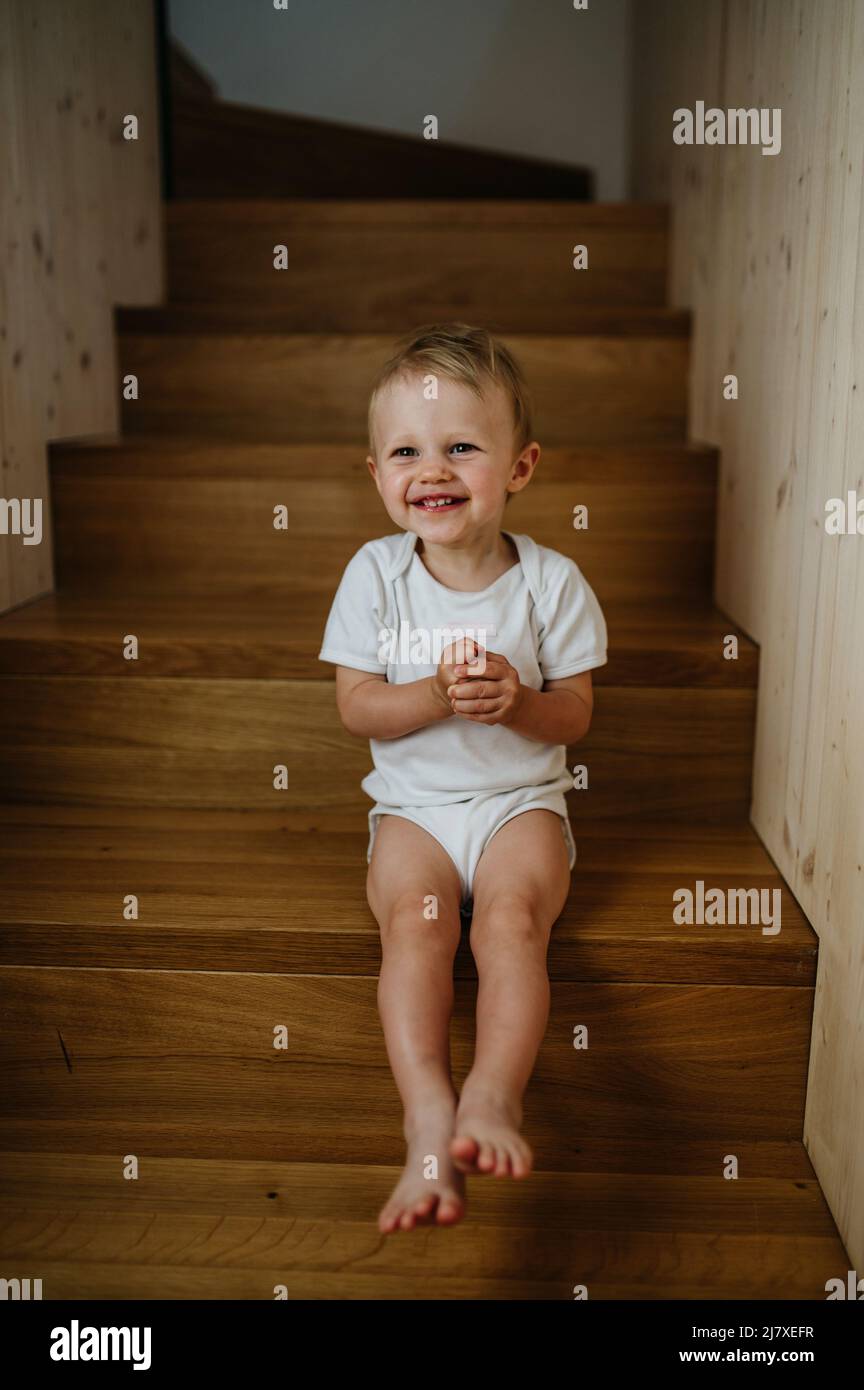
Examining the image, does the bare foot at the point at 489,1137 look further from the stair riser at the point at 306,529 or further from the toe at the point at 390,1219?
the stair riser at the point at 306,529

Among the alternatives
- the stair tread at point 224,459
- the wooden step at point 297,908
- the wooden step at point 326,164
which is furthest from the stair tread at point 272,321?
the wooden step at point 297,908

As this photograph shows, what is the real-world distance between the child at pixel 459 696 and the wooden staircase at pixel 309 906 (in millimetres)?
103

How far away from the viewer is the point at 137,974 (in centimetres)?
A: 130

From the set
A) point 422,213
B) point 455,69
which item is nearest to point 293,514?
point 422,213

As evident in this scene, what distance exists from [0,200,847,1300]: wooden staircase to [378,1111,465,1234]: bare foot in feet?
0.78

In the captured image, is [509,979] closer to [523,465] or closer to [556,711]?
[556,711]

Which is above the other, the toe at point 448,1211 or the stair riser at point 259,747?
the stair riser at point 259,747

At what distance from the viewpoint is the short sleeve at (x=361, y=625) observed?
134 centimetres

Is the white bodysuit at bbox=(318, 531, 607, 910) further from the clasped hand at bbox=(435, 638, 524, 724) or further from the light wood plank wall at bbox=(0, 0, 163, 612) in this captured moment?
the light wood plank wall at bbox=(0, 0, 163, 612)

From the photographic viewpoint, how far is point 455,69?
346 centimetres
